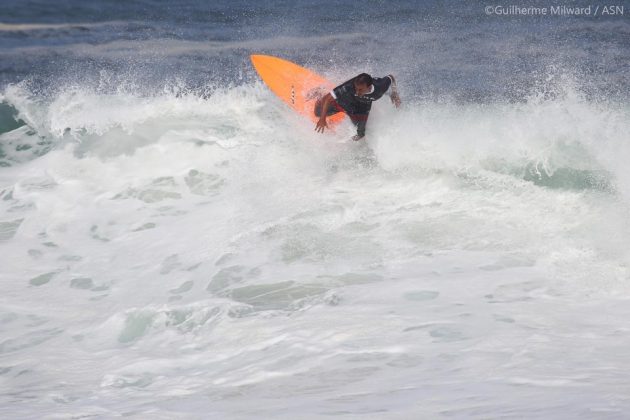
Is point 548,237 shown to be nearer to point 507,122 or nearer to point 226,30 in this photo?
point 507,122

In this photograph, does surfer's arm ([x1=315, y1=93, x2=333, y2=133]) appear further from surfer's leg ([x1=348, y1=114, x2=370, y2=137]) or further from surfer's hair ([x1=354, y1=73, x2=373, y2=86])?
surfer's hair ([x1=354, y1=73, x2=373, y2=86])

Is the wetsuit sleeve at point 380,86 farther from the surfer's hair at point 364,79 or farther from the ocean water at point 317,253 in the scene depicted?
the ocean water at point 317,253

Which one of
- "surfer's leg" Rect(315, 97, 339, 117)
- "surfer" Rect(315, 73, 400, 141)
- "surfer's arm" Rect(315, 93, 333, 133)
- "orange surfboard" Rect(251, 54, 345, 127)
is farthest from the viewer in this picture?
"orange surfboard" Rect(251, 54, 345, 127)

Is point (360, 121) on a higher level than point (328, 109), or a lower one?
lower

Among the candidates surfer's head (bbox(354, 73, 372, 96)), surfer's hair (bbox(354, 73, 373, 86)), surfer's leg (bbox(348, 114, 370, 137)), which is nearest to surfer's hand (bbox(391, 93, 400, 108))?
surfer's leg (bbox(348, 114, 370, 137))

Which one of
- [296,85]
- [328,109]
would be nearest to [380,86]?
[328,109]

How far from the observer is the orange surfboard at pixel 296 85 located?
10047mm

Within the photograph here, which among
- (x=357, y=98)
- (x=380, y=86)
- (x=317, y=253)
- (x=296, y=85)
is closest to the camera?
(x=317, y=253)

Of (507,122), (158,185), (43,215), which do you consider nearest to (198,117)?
Result: (158,185)

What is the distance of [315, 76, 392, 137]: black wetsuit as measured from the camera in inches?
335

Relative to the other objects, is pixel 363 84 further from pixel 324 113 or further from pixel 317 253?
pixel 317 253

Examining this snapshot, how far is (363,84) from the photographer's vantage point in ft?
27.1

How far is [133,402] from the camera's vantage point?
4.61 meters

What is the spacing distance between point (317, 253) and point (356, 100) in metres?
2.34
